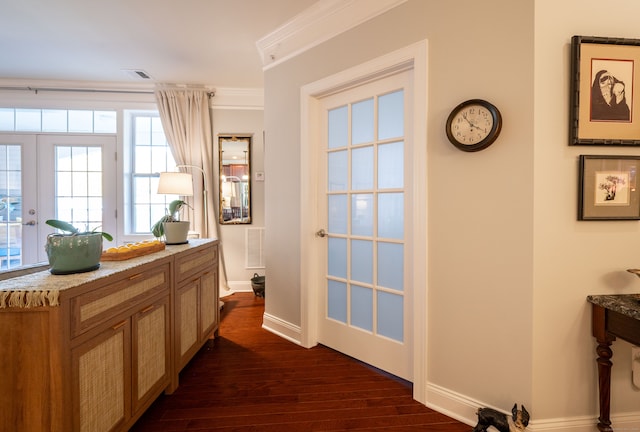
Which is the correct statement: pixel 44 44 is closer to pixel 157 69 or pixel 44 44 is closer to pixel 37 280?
pixel 157 69

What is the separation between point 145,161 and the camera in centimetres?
410

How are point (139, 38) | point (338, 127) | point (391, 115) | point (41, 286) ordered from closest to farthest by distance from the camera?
point (41, 286), point (391, 115), point (338, 127), point (139, 38)

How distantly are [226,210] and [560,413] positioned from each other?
12.3ft

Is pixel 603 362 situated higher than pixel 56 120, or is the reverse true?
pixel 56 120

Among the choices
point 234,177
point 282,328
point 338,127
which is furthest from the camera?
point 234,177

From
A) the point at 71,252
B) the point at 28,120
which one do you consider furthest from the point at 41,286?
the point at 28,120

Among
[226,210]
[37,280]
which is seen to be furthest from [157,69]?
[37,280]

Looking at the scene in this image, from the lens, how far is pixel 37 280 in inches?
46.6

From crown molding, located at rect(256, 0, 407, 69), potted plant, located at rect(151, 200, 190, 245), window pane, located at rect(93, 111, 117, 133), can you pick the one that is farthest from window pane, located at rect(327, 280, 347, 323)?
window pane, located at rect(93, 111, 117, 133)

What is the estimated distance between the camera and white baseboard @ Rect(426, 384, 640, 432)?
146 centimetres

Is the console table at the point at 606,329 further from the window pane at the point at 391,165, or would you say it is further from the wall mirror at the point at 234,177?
the wall mirror at the point at 234,177

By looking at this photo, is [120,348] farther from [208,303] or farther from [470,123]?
[470,123]

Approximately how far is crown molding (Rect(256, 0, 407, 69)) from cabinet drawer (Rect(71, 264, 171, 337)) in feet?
6.86

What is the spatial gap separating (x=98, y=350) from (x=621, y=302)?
93.3 inches
